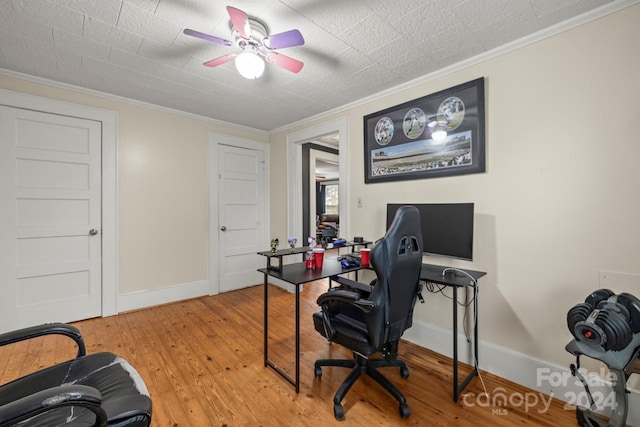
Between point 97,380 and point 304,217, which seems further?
point 304,217

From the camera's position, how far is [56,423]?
1.01 metres

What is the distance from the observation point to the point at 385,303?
5.15 ft

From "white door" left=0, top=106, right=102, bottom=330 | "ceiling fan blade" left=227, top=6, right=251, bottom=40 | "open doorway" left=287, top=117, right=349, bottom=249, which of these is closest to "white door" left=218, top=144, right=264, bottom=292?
"open doorway" left=287, top=117, right=349, bottom=249

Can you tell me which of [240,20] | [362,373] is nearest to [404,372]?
A: [362,373]

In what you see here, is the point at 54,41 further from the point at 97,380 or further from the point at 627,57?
the point at 627,57

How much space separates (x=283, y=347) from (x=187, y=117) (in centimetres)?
313

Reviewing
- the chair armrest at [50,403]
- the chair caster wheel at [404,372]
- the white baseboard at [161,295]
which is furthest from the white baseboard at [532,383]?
the white baseboard at [161,295]

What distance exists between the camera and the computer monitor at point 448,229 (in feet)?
7.11

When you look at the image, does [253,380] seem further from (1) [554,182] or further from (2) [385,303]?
(1) [554,182]

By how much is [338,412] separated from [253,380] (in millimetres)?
698

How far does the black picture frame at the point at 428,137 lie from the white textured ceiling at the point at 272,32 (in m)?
0.29

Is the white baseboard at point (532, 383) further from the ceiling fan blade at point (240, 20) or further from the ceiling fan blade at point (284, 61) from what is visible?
the ceiling fan blade at point (240, 20)

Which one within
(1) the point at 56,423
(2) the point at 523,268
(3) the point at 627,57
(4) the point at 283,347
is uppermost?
(3) the point at 627,57

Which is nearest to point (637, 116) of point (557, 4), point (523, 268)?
point (557, 4)
